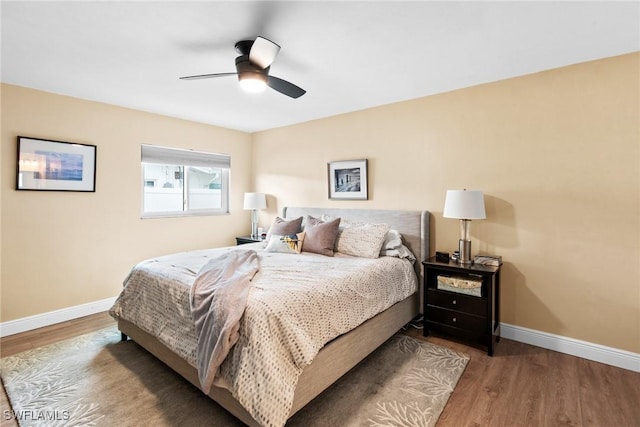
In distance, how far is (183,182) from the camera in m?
4.46

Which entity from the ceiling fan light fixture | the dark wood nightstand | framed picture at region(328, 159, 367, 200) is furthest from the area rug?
the ceiling fan light fixture

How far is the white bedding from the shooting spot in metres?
1.55

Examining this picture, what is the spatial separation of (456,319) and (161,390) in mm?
2464

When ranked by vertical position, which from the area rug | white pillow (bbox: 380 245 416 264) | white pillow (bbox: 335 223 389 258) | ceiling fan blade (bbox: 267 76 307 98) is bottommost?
the area rug

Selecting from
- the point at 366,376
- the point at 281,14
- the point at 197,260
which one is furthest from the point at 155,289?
the point at 281,14

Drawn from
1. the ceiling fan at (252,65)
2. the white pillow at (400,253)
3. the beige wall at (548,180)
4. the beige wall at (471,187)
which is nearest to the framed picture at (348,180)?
the beige wall at (471,187)

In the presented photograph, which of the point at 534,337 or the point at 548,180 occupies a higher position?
the point at 548,180

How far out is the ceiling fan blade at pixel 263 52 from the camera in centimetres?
190

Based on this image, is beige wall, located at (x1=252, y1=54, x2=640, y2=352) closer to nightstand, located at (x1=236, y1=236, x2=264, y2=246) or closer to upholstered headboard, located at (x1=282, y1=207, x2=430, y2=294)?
upholstered headboard, located at (x1=282, y1=207, x2=430, y2=294)

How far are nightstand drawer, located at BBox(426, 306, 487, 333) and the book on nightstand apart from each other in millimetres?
484

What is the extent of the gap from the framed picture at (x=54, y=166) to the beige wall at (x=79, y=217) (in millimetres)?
68

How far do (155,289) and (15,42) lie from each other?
208cm

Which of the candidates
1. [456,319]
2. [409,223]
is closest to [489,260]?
[456,319]

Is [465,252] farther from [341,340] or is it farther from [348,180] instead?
[348,180]
